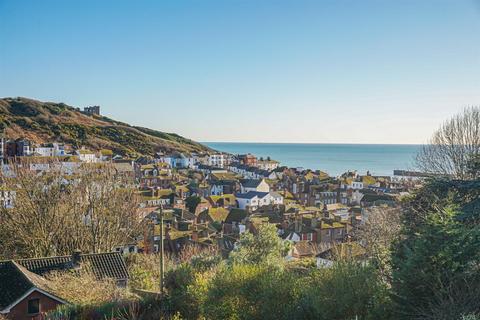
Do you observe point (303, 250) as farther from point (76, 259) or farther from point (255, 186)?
point (255, 186)

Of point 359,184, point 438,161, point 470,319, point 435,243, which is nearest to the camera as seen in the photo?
point 470,319

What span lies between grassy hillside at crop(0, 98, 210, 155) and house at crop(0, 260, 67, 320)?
90331 millimetres

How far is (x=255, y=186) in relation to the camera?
209 feet

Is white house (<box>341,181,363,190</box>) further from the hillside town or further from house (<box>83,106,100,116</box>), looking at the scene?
house (<box>83,106,100,116</box>)

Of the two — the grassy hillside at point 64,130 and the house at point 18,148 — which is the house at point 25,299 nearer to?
the house at point 18,148

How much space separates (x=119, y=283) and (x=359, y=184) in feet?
188

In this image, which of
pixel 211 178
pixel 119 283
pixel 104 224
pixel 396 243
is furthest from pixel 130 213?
pixel 211 178

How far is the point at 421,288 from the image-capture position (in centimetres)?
782

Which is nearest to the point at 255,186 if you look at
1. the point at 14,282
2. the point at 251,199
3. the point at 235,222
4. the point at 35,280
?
the point at 251,199

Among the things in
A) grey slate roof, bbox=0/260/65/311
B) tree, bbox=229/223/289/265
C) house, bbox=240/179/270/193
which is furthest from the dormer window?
house, bbox=240/179/270/193

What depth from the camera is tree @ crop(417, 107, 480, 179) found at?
19.3 m

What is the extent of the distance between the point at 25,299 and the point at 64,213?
298 inches

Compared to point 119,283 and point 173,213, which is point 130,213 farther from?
point 173,213

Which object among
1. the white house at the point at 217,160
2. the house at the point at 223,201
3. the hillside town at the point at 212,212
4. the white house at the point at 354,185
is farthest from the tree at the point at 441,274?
the white house at the point at 217,160
